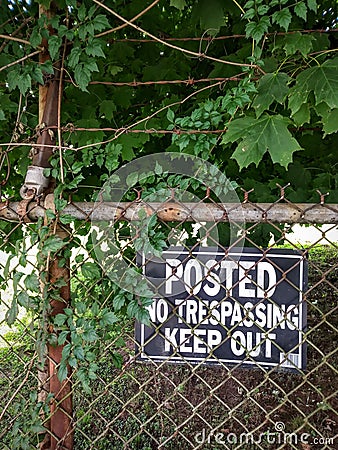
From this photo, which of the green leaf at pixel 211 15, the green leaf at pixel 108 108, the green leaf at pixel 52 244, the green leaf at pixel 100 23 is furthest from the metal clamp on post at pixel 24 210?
the green leaf at pixel 211 15

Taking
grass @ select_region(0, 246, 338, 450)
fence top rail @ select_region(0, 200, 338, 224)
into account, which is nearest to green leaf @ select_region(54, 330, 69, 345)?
fence top rail @ select_region(0, 200, 338, 224)

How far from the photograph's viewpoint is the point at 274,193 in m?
2.46

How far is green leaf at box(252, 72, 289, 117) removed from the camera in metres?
1.58

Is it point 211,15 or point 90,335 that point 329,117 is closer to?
point 211,15

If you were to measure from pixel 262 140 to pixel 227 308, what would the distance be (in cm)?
54

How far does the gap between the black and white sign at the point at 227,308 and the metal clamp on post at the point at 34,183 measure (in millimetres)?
424

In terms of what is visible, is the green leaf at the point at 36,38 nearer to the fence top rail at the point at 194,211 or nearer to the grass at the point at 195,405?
the fence top rail at the point at 194,211

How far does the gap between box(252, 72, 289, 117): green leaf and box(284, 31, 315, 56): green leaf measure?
0.18 metres

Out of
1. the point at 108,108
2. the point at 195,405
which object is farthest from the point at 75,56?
the point at 195,405

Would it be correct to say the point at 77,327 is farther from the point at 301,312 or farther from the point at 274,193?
the point at 274,193

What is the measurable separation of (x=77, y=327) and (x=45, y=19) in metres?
1.03

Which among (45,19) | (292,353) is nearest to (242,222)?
(292,353)

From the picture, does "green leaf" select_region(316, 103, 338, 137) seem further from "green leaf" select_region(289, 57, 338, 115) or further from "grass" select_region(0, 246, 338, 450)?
"grass" select_region(0, 246, 338, 450)

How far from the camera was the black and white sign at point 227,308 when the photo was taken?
1423mm
